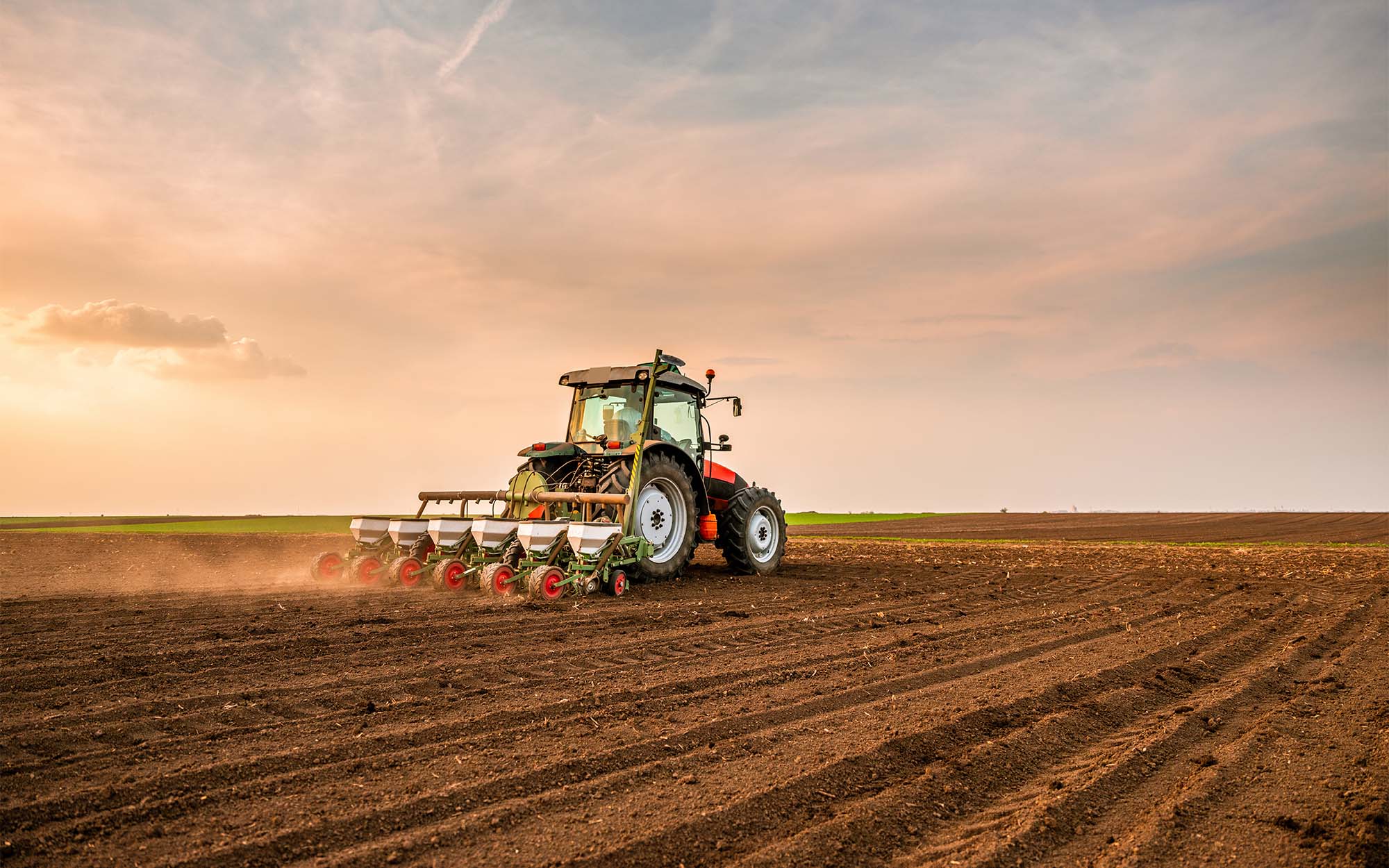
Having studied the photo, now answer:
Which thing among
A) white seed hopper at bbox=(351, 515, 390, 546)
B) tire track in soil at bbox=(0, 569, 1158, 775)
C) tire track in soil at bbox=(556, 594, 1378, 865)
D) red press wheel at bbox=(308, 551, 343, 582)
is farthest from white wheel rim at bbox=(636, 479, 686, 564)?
tire track in soil at bbox=(556, 594, 1378, 865)

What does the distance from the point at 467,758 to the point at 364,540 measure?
302 inches

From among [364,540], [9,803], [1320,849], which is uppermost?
[364,540]

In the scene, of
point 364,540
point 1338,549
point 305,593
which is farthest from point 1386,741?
point 1338,549

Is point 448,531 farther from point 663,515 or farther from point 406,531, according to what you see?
point 663,515

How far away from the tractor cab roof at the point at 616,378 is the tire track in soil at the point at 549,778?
6107mm

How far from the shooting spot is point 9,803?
10.5 feet

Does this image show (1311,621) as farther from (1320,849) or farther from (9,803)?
(9,803)

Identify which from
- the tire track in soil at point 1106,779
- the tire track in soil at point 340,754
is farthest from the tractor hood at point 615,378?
the tire track in soil at point 1106,779

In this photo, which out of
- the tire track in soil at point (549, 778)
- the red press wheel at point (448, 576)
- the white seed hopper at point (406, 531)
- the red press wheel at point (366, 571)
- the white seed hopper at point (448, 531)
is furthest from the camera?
the white seed hopper at point (406, 531)

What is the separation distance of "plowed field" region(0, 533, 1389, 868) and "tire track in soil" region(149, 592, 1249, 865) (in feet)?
0.06

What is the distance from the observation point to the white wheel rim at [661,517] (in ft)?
32.9

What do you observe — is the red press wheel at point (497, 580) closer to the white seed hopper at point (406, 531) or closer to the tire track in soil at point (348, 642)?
the tire track in soil at point (348, 642)

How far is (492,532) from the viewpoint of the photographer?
9555 mm

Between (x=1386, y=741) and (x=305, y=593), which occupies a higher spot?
(x=305, y=593)
